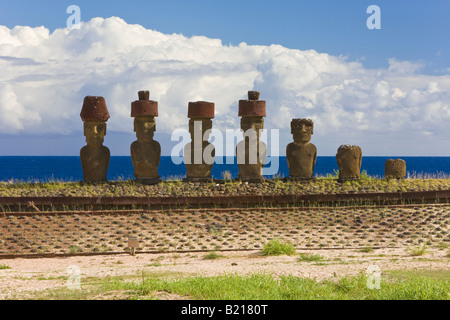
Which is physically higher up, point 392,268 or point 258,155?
point 258,155

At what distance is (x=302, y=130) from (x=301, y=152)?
79 cm

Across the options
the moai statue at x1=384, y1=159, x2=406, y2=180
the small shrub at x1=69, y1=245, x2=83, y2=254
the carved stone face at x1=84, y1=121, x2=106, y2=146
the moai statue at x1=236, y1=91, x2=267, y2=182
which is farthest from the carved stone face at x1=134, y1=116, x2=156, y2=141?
the small shrub at x1=69, y1=245, x2=83, y2=254

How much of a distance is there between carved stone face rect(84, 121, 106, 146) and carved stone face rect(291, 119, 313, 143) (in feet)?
22.7

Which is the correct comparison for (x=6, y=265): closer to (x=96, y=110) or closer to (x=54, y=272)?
(x=54, y=272)

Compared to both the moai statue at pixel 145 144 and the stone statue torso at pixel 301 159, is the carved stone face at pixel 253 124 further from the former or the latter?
the moai statue at pixel 145 144

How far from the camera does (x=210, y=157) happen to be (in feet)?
68.7

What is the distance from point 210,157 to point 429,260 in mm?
11392

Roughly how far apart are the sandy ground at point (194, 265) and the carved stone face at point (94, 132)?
9623mm

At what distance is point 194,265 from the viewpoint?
10.5 meters

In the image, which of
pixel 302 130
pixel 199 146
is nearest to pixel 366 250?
pixel 302 130

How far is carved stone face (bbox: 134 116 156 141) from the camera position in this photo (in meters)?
21.0

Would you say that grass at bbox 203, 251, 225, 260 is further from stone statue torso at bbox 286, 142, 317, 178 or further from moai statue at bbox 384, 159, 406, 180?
moai statue at bbox 384, 159, 406, 180

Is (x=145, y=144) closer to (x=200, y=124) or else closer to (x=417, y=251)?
(x=200, y=124)
